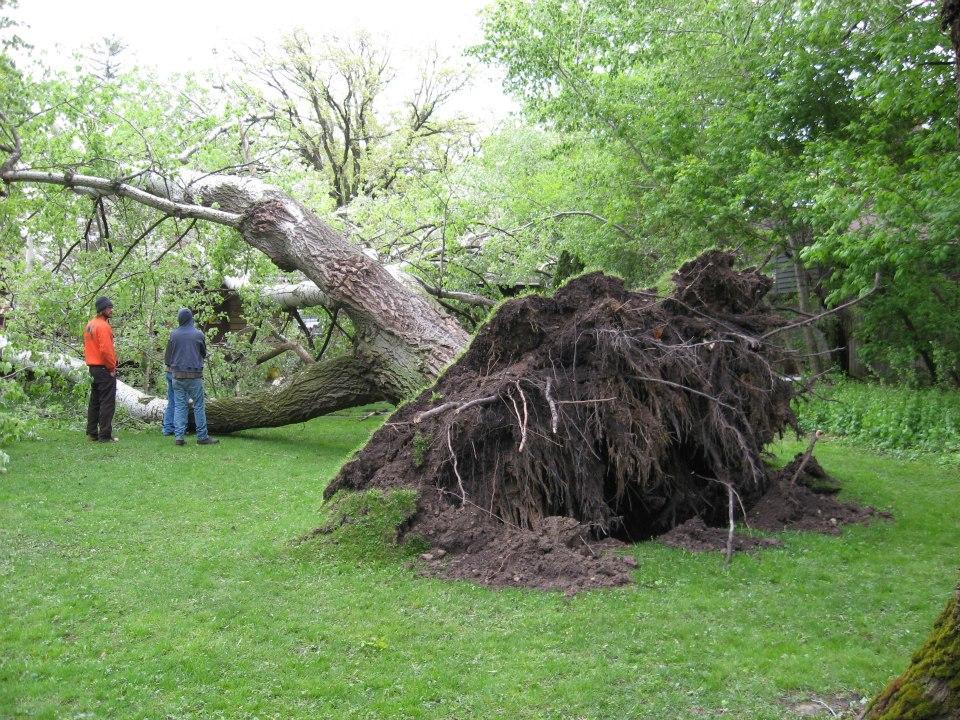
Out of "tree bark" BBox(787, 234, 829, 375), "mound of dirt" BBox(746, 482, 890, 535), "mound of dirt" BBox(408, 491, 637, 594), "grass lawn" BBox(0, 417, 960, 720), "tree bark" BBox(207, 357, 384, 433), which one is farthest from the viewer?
"tree bark" BBox(787, 234, 829, 375)

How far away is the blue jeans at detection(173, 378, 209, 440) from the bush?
854 cm

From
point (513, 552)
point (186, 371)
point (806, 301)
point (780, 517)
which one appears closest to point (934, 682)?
point (513, 552)

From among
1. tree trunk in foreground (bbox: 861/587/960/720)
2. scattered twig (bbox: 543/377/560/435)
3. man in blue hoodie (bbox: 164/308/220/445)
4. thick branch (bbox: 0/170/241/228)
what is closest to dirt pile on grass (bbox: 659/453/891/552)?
scattered twig (bbox: 543/377/560/435)

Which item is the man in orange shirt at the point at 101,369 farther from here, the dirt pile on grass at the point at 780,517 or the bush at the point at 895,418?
the bush at the point at 895,418

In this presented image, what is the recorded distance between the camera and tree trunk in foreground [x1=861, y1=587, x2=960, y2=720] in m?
2.78

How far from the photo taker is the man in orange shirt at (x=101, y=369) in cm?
1153

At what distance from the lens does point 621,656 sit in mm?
4527

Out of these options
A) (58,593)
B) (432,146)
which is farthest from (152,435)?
(432,146)

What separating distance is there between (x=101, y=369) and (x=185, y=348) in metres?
1.24

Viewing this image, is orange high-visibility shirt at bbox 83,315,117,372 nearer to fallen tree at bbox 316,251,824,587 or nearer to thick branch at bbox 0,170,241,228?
thick branch at bbox 0,170,241,228

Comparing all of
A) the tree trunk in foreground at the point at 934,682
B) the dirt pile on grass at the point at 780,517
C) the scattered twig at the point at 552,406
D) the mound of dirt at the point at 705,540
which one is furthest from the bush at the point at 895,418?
the tree trunk in foreground at the point at 934,682

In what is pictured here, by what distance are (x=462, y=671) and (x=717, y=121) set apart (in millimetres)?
11336

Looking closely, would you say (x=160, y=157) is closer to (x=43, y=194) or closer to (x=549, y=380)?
(x=43, y=194)

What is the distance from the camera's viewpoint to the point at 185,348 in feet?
38.7
